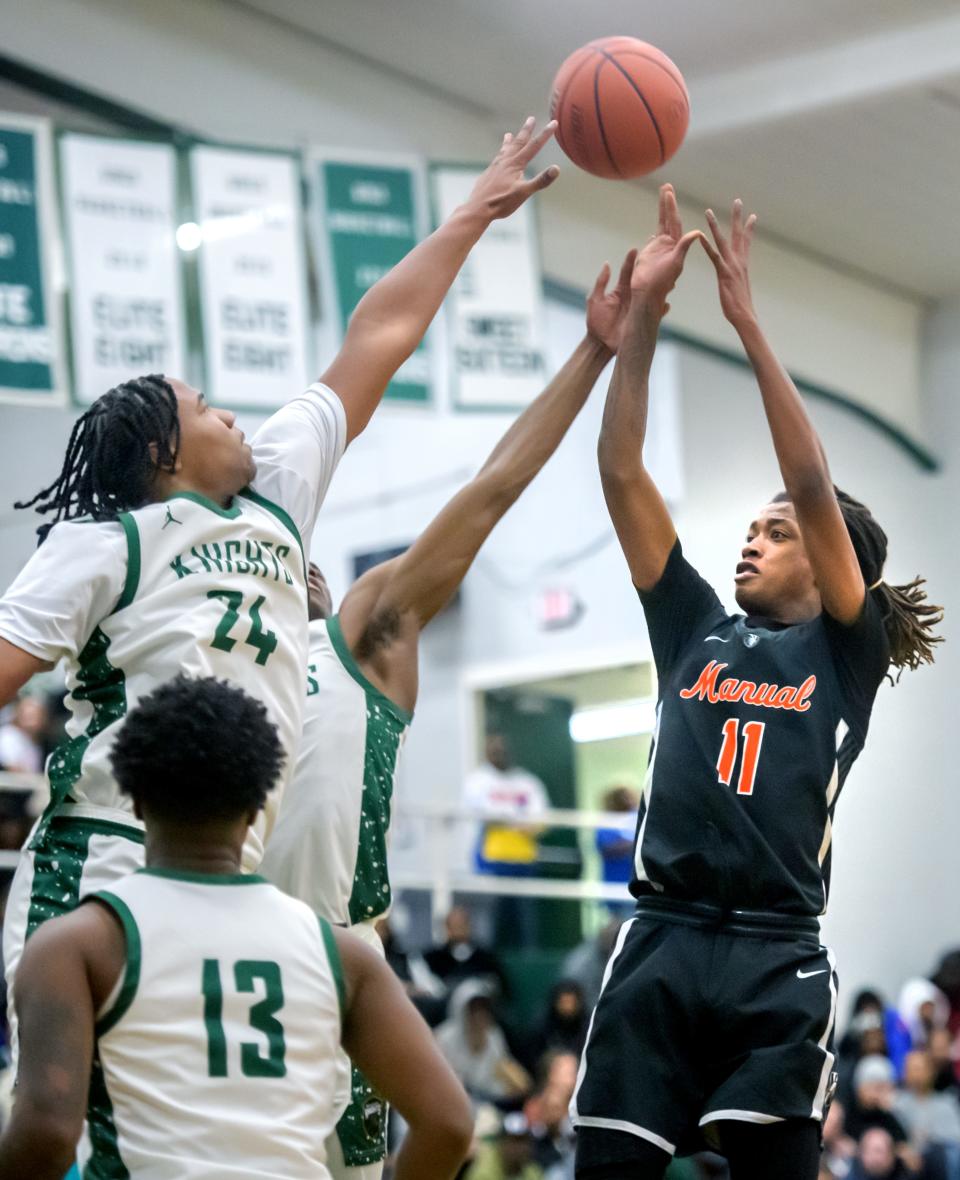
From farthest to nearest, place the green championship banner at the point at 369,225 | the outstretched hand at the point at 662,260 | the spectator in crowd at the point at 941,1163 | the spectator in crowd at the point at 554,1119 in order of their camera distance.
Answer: the spectator in crowd at the point at 941,1163
the green championship banner at the point at 369,225
the spectator in crowd at the point at 554,1119
the outstretched hand at the point at 662,260

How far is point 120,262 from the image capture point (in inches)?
400

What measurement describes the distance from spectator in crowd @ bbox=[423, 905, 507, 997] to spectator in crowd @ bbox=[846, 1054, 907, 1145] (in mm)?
2380

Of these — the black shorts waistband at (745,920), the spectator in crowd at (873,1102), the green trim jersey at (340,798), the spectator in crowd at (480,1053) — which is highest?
the green trim jersey at (340,798)

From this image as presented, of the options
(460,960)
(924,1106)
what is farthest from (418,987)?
(924,1106)

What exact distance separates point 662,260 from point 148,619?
65.0 inches

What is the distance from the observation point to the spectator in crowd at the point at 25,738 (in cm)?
1177

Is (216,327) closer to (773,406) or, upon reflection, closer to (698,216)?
(698,216)

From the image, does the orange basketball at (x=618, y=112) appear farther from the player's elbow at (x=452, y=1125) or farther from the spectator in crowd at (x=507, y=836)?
the spectator in crowd at (x=507, y=836)

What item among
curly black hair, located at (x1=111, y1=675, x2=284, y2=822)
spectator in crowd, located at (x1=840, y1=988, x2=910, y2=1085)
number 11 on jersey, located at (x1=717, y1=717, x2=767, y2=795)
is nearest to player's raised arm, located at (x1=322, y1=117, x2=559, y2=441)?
number 11 on jersey, located at (x1=717, y1=717, x2=767, y2=795)

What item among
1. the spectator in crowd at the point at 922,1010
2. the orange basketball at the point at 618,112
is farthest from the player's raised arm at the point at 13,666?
the spectator in crowd at the point at 922,1010

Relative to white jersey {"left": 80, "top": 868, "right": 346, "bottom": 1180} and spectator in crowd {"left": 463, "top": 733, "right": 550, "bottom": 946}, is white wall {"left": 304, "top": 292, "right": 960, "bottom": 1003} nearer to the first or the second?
spectator in crowd {"left": 463, "top": 733, "right": 550, "bottom": 946}

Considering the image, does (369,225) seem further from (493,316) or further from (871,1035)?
(871,1035)

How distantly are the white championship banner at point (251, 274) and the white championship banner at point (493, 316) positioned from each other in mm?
924

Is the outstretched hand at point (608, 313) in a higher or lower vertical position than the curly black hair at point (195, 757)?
higher
